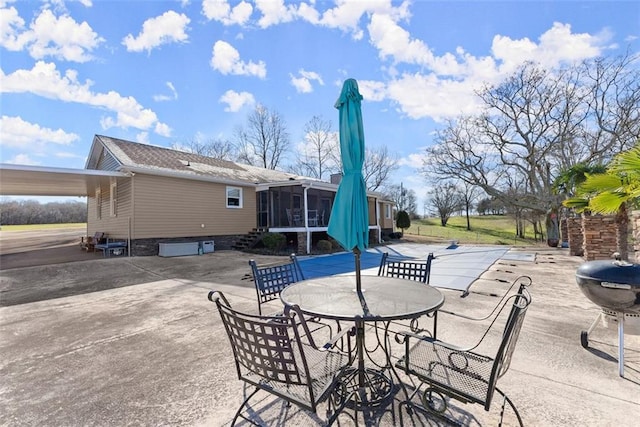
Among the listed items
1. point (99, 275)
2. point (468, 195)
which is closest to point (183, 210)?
point (99, 275)

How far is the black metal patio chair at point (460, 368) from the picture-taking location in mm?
1680

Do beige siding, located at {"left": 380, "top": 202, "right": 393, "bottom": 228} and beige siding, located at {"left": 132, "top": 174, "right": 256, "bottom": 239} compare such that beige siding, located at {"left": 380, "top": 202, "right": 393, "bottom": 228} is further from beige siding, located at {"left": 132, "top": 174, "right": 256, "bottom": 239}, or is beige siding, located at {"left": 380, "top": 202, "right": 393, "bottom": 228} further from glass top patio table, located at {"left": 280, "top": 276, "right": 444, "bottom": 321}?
glass top patio table, located at {"left": 280, "top": 276, "right": 444, "bottom": 321}

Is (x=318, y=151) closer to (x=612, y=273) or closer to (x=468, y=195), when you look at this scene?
(x=468, y=195)

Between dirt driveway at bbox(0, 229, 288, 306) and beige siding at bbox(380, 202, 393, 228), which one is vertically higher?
beige siding at bbox(380, 202, 393, 228)

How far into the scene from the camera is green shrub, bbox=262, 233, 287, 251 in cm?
1298

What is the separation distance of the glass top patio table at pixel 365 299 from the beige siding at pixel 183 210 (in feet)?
34.7

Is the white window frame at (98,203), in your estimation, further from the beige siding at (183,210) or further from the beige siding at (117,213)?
the beige siding at (183,210)

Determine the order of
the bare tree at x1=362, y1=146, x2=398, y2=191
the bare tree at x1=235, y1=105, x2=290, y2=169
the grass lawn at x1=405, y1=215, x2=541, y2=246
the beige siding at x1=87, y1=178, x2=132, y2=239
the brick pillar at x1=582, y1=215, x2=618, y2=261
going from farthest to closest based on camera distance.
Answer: the bare tree at x1=362, y1=146, x2=398, y2=191 < the grass lawn at x1=405, y1=215, x2=541, y2=246 < the bare tree at x1=235, y1=105, x2=290, y2=169 < the beige siding at x1=87, y1=178, x2=132, y2=239 < the brick pillar at x1=582, y1=215, x2=618, y2=261

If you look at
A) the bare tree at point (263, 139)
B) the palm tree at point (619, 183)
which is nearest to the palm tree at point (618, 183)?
the palm tree at point (619, 183)

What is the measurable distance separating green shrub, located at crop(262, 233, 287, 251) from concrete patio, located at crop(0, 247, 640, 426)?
704cm

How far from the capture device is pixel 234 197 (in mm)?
14359

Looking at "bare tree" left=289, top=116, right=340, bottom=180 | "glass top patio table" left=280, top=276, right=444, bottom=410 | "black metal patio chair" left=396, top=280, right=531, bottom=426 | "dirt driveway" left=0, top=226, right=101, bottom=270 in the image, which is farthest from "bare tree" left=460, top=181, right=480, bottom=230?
"black metal patio chair" left=396, top=280, right=531, bottom=426

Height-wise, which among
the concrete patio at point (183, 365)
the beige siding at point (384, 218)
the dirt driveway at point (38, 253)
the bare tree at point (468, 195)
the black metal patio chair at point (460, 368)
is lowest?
the concrete patio at point (183, 365)

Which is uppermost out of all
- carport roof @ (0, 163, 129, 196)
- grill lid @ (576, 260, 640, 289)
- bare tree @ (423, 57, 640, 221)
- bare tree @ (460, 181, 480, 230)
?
bare tree @ (423, 57, 640, 221)
